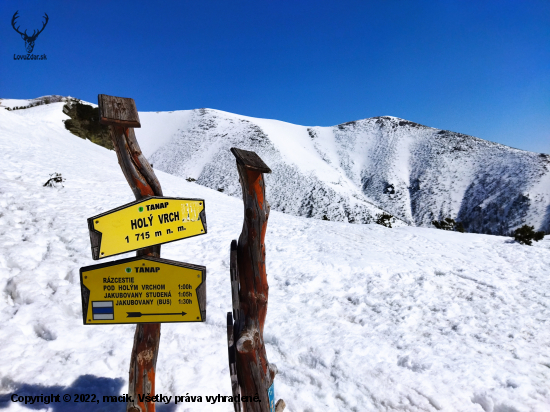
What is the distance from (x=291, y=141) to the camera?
63438 mm

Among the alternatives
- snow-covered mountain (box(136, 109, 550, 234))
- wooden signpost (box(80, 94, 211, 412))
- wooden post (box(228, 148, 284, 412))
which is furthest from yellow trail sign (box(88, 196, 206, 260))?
snow-covered mountain (box(136, 109, 550, 234))

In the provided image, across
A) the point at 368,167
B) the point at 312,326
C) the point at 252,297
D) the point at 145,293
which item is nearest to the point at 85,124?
the point at 312,326

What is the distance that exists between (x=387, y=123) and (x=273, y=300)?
7871cm

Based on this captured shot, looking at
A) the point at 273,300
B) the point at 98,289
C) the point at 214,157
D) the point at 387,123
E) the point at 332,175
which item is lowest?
the point at 273,300

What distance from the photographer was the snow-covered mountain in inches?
1521

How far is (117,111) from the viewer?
101 inches

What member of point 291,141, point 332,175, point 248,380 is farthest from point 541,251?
point 291,141

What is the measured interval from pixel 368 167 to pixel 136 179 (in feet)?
199

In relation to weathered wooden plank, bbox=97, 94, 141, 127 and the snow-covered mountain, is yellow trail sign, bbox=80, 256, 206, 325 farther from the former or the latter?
the snow-covered mountain

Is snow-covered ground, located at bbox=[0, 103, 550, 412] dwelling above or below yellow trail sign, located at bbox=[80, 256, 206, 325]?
below

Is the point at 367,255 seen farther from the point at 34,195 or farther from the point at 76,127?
the point at 76,127

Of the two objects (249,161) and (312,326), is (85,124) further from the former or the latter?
(249,161)

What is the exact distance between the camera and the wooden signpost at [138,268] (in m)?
2.55

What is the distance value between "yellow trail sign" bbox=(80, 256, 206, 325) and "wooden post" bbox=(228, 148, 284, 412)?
14.2 inches
